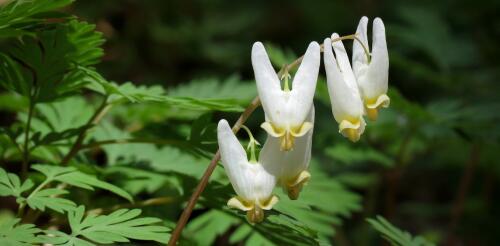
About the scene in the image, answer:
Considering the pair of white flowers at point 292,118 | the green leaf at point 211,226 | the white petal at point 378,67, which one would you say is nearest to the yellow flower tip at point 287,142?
the pair of white flowers at point 292,118

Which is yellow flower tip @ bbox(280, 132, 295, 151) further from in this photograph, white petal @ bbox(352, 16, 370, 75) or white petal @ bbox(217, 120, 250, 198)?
white petal @ bbox(352, 16, 370, 75)

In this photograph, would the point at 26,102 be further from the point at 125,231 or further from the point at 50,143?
the point at 125,231

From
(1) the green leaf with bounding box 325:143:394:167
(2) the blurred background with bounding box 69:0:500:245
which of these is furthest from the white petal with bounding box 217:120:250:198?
(2) the blurred background with bounding box 69:0:500:245

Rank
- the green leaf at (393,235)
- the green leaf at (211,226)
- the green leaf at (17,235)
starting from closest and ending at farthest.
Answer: the green leaf at (17,235) → the green leaf at (393,235) → the green leaf at (211,226)

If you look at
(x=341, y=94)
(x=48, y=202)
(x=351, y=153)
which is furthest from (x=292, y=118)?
(x=351, y=153)

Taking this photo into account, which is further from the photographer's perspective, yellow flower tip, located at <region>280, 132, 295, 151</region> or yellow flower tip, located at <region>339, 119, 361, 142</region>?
yellow flower tip, located at <region>339, 119, 361, 142</region>

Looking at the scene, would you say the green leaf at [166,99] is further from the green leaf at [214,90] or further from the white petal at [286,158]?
the green leaf at [214,90]

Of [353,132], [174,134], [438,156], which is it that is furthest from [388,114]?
[353,132]
